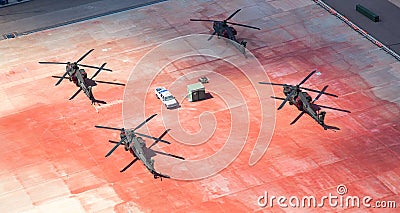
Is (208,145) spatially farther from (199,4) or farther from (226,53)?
(199,4)

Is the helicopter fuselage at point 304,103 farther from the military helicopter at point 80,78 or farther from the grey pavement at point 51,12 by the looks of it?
the grey pavement at point 51,12

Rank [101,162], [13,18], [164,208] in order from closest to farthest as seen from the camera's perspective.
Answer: [164,208] → [101,162] → [13,18]

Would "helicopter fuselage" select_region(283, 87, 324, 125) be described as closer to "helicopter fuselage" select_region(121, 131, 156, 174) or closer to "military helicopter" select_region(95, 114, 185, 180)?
"military helicopter" select_region(95, 114, 185, 180)

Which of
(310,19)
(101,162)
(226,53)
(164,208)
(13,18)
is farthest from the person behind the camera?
(13,18)

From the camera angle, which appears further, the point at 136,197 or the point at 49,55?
the point at 49,55

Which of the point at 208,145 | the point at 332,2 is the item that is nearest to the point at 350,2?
the point at 332,2

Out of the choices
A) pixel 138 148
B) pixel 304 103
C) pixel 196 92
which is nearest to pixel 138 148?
pixel 138 148
